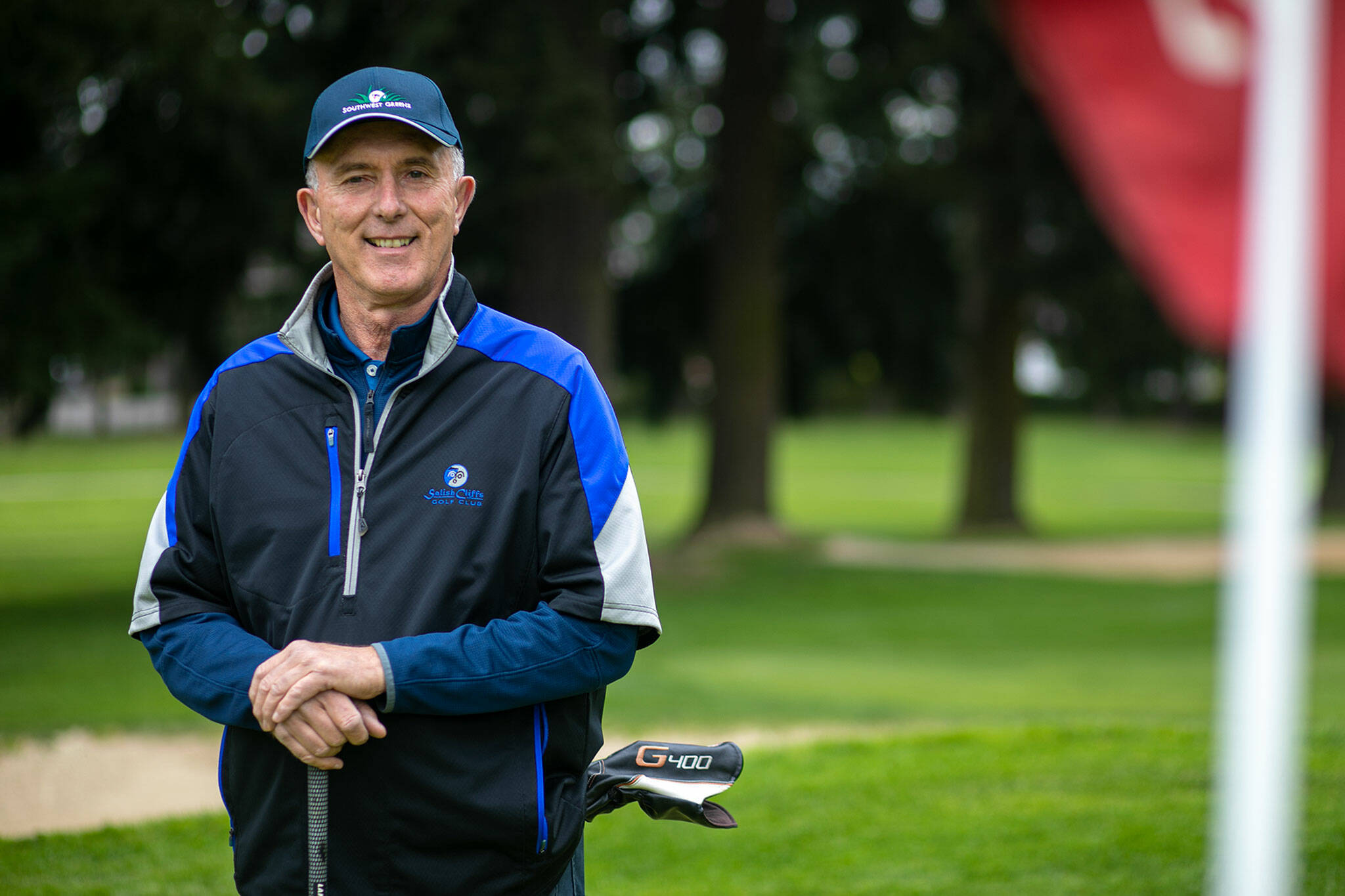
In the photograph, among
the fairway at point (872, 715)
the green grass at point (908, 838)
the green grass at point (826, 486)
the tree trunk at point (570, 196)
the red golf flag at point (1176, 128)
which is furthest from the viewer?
the green grass at point (826, 486)

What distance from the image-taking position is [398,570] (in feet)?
8.55

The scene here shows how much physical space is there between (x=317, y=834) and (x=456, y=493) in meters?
0.64

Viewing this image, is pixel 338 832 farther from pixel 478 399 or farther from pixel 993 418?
pixel 993 418

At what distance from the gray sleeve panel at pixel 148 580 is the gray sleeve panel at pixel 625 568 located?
81 centimetres

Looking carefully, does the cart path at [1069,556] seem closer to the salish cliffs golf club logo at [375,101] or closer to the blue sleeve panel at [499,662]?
the blue sleeve panel at [499,662]

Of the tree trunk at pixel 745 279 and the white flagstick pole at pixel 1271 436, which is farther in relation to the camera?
the tree trunk at pixel 745 279

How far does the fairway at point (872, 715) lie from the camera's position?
558 cm

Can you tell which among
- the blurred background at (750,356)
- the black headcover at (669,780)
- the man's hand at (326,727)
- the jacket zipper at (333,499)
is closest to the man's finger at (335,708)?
the man's hand at (326,727)

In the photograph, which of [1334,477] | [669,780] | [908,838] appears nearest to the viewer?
[669,780]

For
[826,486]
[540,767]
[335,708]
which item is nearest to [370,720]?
[335,708]

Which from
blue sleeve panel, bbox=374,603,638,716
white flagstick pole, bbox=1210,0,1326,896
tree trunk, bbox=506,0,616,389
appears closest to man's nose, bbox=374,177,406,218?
blue sleeve panel, bbox=374,603,638,716

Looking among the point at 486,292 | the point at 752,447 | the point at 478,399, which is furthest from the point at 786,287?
the point at 478,399

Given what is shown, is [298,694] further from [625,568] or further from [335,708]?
[625,568]

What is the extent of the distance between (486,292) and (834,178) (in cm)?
722
